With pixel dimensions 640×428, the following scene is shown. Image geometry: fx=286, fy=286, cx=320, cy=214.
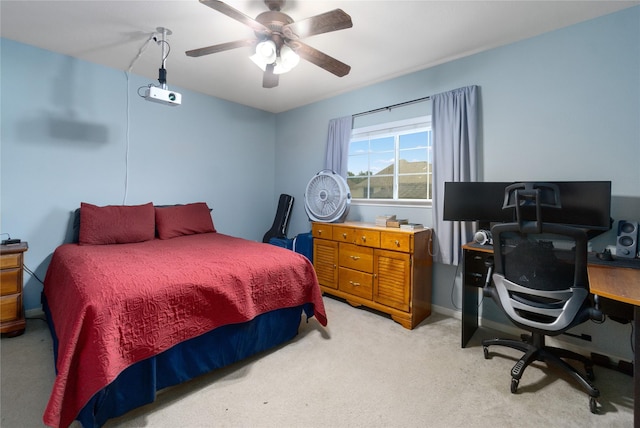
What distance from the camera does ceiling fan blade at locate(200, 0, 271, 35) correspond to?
1481 millimetres

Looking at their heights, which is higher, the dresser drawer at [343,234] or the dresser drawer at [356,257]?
the dresser drawer at [343,234]

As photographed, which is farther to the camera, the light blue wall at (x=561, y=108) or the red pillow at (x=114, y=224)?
the red pillow at (x=114, y=224)

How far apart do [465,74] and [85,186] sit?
3875 millimetres

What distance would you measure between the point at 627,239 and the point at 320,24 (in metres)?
2.39

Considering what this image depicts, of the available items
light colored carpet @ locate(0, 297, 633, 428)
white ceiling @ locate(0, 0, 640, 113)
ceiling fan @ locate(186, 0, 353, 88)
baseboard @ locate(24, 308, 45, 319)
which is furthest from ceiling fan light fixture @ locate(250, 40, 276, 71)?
baseboard @ locate(24, 308, 45, 319)

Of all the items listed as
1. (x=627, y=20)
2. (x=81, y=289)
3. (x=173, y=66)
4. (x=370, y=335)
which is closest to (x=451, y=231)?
(x=370, y=335)

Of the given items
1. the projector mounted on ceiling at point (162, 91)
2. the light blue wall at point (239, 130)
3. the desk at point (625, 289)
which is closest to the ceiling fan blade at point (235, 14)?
the projector mounted on ceiling at point (162, 91)

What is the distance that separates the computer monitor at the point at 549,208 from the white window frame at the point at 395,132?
0.47 m

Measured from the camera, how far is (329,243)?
3188 millimetres

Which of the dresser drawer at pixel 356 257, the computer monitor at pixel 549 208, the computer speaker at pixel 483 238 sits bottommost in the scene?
the dresser drawer at pixel 356 257

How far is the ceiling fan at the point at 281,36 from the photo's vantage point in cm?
164

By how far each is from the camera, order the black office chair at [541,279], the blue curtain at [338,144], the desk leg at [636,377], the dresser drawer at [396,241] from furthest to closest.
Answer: the blue curtain at [338,144] < the dresser drawer at [396,241] < the black office chair at [541,279] < the desk leg at [636,377]

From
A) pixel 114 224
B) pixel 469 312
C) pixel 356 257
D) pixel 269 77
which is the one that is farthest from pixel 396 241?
pixel 114 224

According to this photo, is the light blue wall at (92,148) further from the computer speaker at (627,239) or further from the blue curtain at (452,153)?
the computer speaker at (627,239)
